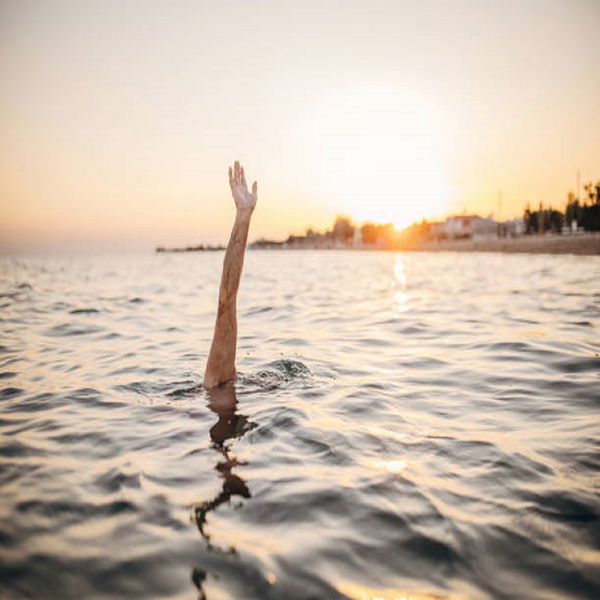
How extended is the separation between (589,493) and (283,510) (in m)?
2.21

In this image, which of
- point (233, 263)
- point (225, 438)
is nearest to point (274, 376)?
point (233, 263)

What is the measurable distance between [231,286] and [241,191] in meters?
1.32

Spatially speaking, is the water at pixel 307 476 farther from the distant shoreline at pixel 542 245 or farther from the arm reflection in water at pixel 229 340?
the distant shoreline at pixel 542 245

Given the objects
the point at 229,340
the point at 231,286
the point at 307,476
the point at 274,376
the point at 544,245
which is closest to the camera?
the point at 307,476

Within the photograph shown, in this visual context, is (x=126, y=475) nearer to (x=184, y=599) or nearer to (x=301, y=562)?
(x=184, y=599)

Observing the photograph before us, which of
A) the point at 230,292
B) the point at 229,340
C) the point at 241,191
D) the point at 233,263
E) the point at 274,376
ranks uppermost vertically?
the point at 241,191

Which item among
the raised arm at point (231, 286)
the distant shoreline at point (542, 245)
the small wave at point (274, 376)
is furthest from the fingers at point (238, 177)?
the distant shoreline at point (542, 245)

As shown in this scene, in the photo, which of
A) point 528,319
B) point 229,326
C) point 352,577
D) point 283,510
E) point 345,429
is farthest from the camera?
point 528,319

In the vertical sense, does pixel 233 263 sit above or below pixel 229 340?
above

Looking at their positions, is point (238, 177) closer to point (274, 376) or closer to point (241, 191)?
point (241, 191)

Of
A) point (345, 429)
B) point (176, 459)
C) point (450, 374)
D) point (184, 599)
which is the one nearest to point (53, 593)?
point (184, 599)

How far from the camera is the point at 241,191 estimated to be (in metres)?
5.58

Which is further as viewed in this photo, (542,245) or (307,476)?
(542,245)

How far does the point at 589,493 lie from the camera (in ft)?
10.1
